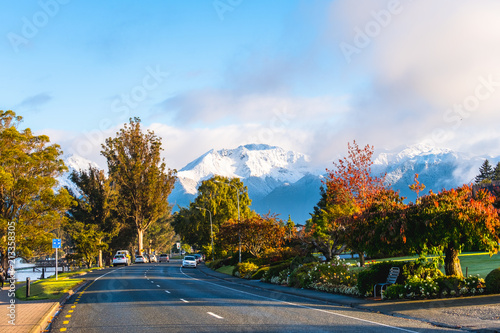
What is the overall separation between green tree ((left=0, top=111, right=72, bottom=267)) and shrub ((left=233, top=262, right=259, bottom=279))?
50.7 ft

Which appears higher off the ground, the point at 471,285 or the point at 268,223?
the point at 268,223

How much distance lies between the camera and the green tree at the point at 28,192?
39.0 metres

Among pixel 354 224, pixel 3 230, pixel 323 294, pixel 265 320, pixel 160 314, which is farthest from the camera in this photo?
pixel 3 230

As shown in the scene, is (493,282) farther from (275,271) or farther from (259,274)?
(259,274)

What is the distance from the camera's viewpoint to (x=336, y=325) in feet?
44.6

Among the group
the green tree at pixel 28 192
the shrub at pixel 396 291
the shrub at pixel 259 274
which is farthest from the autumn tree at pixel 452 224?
the green tree at pixel 28 192

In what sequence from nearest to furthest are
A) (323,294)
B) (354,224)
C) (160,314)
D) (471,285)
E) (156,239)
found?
(160,314) → (471,285) → (354,224) → (323,294) → (156,239)

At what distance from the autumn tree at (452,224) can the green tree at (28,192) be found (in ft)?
99.0

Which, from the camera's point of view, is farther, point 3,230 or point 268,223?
point 268,223

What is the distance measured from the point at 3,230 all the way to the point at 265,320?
102 feet

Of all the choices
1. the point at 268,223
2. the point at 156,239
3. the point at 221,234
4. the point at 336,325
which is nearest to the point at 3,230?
the point at 221,234

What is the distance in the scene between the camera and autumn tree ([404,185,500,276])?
1908 centimetres

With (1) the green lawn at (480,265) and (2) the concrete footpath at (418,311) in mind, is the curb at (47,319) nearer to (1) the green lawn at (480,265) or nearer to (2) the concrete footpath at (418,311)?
(2) the concrete footpath at (418,311)

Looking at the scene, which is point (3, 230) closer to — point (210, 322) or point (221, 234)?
point (221, 234)
